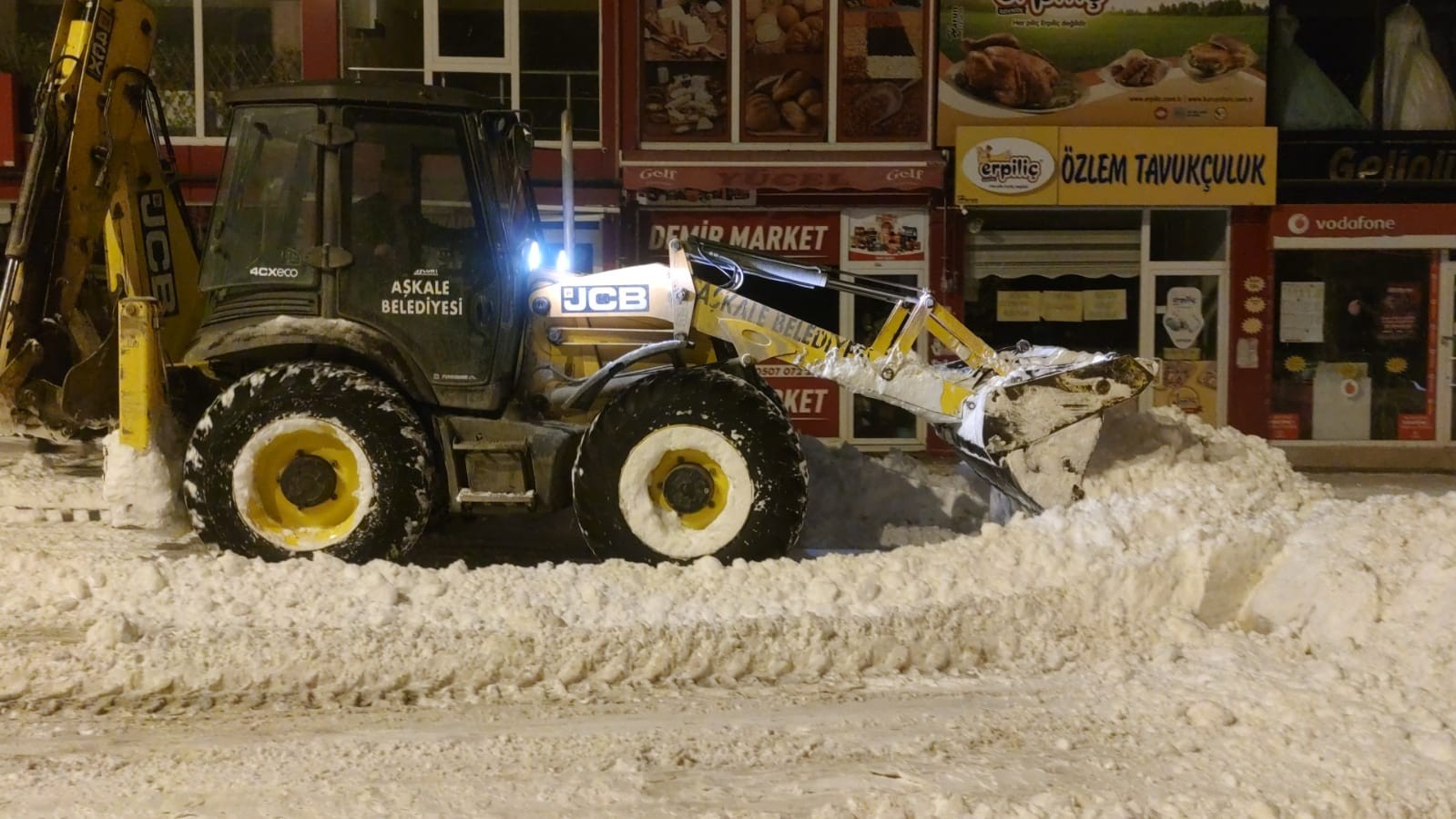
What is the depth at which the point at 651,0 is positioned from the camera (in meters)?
14.3

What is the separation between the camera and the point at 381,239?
6980 millimetres

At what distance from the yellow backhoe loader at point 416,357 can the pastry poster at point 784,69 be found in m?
7.33

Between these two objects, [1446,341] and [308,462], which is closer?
[308,462]

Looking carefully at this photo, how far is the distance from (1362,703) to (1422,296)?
1144cm

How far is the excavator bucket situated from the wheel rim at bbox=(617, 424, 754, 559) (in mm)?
1311

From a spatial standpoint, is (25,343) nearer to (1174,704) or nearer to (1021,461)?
(1021,461)

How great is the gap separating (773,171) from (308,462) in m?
8.06

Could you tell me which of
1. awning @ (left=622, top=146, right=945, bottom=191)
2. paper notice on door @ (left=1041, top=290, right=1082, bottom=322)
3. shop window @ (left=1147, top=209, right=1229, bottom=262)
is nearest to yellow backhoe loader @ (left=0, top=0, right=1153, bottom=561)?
awning @ (left=622, top=146, right=945, bottom=191)

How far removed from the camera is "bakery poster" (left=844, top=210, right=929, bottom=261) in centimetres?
1438

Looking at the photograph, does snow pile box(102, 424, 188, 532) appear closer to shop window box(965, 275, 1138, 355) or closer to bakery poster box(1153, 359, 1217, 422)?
shop window box(965, 275, 1138, 355)

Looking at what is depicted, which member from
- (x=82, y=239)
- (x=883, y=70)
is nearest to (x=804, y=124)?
(x=883, y=70)

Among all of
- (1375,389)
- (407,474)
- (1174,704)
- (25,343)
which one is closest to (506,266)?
(407,474)

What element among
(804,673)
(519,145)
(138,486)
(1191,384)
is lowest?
(804,673)

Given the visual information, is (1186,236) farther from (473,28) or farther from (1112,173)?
(473,28)
